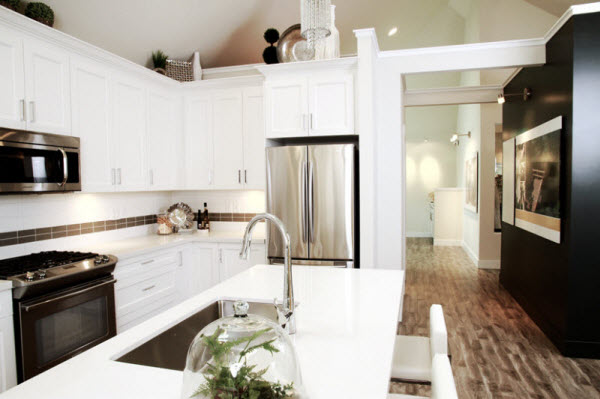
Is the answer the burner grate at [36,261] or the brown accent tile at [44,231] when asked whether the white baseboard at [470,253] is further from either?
the brown accent tile at [44,231]

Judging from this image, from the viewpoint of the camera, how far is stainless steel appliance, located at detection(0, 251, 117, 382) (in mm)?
2205

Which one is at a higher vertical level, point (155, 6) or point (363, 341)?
point (155, 6)

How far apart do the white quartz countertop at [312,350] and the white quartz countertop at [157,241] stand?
56.7 inches

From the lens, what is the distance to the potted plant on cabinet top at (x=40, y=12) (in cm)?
269

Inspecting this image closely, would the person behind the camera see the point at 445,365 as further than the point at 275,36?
No

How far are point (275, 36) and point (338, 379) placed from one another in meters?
3.51

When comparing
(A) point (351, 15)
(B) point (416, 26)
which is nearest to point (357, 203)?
(A) point (351, 15)

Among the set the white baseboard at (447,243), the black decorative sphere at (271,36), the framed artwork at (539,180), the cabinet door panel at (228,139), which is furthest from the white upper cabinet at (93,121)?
the white baseboard at (447,243)

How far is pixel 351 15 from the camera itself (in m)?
5.32

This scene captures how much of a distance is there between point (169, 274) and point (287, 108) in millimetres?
1838

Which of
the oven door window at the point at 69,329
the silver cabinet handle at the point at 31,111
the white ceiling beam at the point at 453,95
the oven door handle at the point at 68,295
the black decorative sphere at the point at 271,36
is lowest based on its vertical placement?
the oven door window at the point at 69,329

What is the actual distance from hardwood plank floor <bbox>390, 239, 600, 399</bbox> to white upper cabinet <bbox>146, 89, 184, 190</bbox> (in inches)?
105

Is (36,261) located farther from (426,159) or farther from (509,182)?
(426,159)

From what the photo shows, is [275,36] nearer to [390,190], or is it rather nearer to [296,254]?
[390,190]
